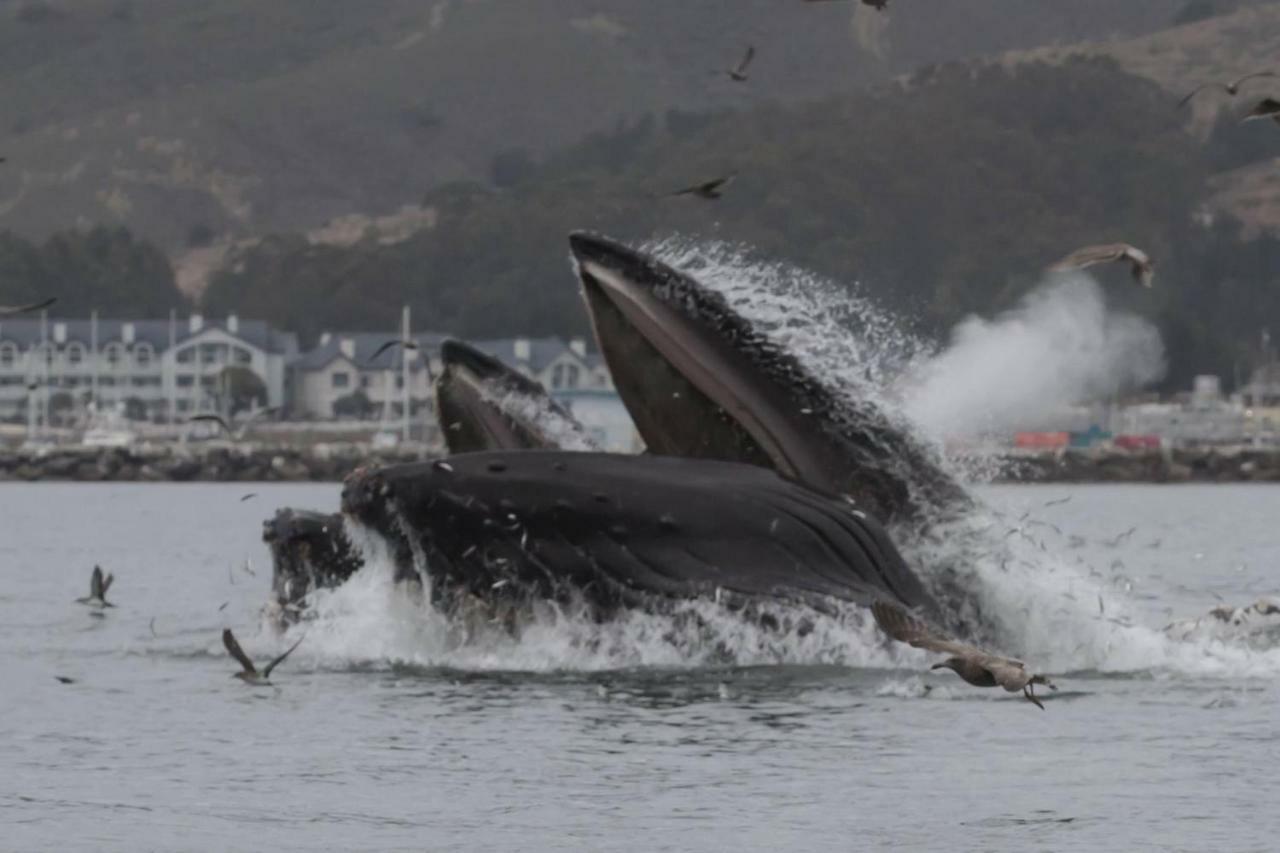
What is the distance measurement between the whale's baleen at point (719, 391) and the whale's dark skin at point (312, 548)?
8.53 feet

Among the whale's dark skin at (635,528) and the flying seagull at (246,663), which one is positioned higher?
the whale's dark skin at (635,528)

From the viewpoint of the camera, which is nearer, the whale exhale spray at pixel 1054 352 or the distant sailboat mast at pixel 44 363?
the whale exhale spray at pixel 1054 352

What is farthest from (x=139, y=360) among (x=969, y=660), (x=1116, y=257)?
(x=969, y=660)

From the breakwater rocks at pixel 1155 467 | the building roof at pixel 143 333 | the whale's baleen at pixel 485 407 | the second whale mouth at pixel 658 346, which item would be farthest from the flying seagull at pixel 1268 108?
the building roof at pixel 143 333

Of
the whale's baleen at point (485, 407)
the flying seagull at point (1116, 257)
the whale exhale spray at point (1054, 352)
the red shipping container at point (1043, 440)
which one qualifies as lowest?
the whale's baleen at point (485, 407)

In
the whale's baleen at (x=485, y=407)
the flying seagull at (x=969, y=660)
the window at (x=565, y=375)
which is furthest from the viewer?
the window at (x=565, y=375)

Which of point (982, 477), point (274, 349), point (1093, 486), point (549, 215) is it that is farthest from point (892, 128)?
point (982, 477)

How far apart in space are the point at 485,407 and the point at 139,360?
173841 millimetres

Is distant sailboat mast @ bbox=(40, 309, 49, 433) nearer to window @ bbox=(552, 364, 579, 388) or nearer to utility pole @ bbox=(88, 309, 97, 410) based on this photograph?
utility pole @ bbox=(88, 309, 97, 410)

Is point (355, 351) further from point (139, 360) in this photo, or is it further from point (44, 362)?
point (44, 362)

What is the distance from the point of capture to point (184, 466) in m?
115

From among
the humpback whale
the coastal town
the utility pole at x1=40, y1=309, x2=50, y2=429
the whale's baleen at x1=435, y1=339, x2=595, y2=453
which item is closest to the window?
the coastal town

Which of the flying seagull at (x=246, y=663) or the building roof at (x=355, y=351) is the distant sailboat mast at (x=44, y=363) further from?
the flying seagull at (x=246, y=663)

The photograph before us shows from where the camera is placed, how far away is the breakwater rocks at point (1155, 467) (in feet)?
348
